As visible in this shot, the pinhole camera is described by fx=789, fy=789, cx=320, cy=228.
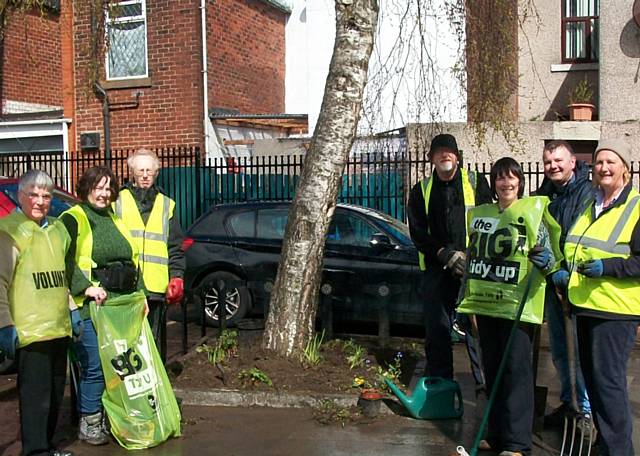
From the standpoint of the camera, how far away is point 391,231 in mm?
8977

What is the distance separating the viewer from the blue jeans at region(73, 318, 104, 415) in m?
5.25

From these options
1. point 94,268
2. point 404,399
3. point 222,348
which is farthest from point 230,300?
point 94,268

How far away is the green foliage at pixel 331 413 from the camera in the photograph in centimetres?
578

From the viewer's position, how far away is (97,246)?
205 inches

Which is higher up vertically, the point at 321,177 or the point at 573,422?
the point at 321,177

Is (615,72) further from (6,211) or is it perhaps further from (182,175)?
(6,211)

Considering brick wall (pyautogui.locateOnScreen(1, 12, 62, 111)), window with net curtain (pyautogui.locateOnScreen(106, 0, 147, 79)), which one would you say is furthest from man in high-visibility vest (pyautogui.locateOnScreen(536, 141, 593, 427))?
brick wall (pyautogui.locateOnScreen(1, 12, 62, 111))

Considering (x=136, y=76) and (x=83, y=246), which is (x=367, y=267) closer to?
(x=83, y=246)

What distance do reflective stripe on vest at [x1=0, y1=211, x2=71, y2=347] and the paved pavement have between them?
3.53 feet

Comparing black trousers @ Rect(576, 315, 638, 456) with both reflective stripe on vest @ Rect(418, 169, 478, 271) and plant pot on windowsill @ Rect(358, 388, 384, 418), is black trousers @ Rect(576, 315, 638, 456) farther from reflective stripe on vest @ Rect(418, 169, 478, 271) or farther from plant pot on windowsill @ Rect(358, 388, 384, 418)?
plant pot on windowsill @ Rect(358, 388, 384, 418)

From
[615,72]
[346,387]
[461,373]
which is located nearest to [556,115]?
[615,72]

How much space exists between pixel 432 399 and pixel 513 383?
1022 millimetres

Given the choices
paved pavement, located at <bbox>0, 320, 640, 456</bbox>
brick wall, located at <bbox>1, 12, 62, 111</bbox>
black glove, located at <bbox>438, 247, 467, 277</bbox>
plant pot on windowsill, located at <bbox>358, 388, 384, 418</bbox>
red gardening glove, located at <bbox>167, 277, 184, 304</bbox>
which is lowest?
paved pavement, located at <bbox>0, 320, 640, 456</bbox>

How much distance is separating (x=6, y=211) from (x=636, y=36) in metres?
10.3
